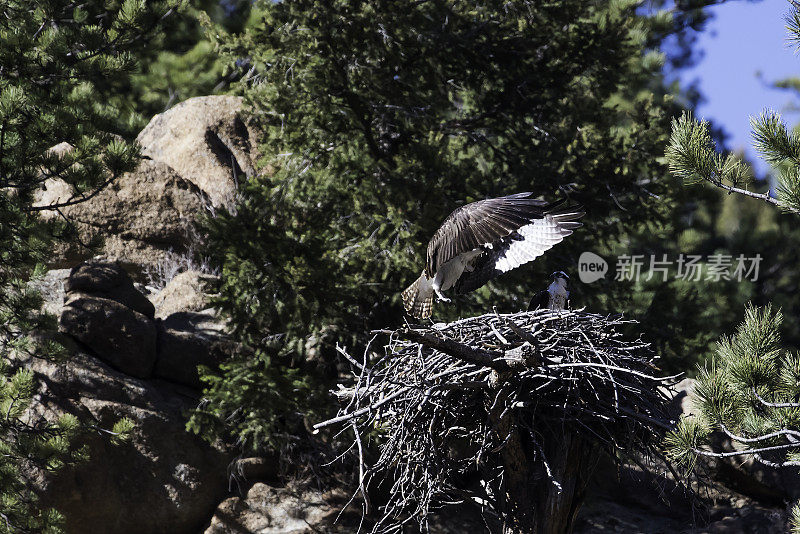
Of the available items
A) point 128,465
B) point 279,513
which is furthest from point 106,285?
point 279,513

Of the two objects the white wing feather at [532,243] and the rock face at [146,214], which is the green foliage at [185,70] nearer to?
the rock face at [146,214]

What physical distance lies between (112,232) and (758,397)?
401 inches

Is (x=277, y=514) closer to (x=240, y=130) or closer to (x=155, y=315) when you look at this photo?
(x=155, y=315)

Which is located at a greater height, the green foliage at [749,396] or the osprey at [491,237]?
the osprey at [491,237]

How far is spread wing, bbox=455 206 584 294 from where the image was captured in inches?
243

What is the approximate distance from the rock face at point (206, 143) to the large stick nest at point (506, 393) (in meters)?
8.49

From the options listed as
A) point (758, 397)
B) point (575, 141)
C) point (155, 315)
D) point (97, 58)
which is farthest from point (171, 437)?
point (758, 397)

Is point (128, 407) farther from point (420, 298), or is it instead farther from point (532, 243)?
point (532, 243)

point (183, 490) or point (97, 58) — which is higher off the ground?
point (97, 58)

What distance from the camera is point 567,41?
10727mm

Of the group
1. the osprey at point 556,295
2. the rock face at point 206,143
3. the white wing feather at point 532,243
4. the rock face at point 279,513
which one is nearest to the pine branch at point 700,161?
the white wing feather at point 532,243

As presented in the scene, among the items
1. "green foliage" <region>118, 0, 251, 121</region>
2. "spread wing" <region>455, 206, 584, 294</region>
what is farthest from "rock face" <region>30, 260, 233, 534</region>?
"green foliage" <region>118, 0, 251, 121</region>

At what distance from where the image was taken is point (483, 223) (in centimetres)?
596

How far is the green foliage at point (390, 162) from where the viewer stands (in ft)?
30.5
